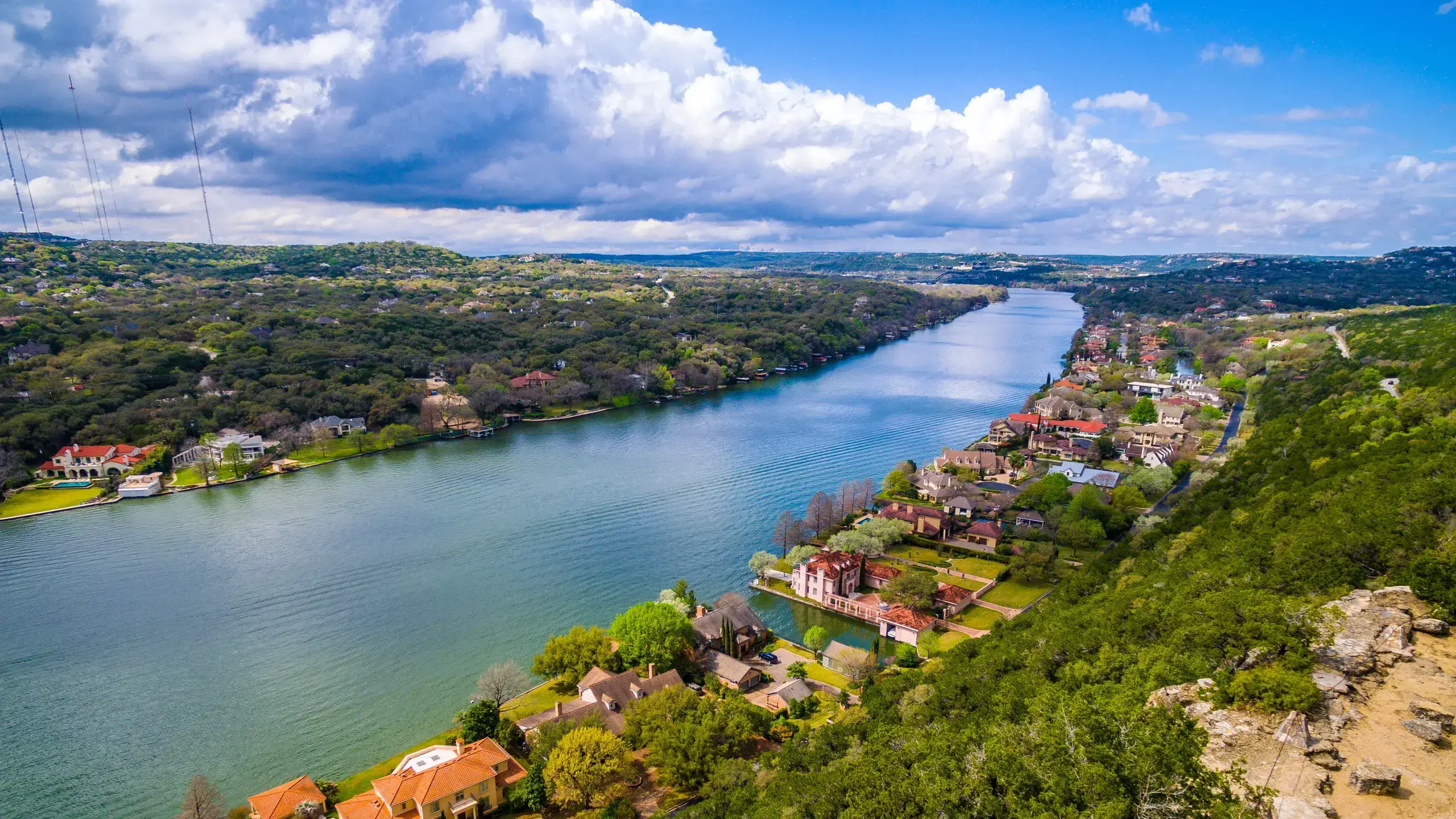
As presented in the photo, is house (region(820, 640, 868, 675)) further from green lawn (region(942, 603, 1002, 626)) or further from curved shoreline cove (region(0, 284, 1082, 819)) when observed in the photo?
green lawn (region(942, 603, 1002, 626))

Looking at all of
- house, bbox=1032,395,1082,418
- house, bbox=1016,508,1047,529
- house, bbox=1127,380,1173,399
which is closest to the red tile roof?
house, bbox=1016,508,1047,529

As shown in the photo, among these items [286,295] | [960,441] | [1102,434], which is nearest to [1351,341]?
[1102,434]

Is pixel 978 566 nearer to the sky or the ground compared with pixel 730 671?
nearer to the ground

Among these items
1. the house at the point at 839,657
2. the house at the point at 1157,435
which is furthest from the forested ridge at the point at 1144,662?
the house at the point at 1157,435

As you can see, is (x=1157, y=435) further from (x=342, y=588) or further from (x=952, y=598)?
(x=342, y=588)

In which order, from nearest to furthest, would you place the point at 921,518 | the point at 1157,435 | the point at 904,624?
1. the point at 904,624
2. the point at 921,518
3. the point at 1157,435

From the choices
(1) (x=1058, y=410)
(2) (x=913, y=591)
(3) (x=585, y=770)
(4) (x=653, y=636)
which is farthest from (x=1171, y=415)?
(3) (x=585, y=770)

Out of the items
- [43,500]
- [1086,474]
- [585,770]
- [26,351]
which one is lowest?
[1086,474]
